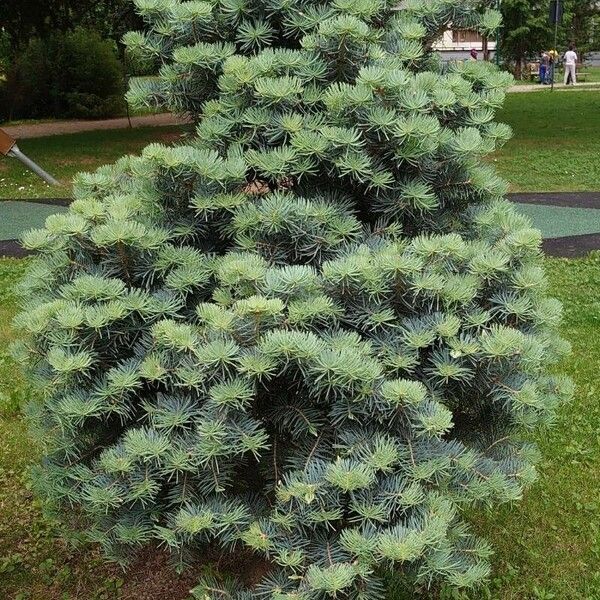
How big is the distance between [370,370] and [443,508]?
0.44 metres

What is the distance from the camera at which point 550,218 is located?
10844mm

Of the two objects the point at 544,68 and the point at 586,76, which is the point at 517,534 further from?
the point at 586,76

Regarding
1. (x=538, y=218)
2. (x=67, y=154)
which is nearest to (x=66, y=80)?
(x=67, y=154)

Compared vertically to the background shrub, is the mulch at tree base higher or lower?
higher

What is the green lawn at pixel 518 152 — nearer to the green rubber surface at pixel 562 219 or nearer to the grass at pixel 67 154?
the grass at pixel 67 154

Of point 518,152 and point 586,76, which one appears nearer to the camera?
point 518,152

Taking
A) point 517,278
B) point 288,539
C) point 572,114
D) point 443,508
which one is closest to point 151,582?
point 288,539

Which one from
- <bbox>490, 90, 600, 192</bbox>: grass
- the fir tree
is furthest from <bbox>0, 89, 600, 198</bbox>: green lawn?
the fir tree

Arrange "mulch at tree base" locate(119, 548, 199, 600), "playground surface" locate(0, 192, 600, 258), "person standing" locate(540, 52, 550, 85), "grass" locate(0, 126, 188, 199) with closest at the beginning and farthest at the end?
"mulch at tree base" locate(119, 548, 199, 600), "playground surface" locate(0, 192, 600, 258), "grass" locate(0, 126, 188, 199), "person standing" locate(540, 52, 550, 85)

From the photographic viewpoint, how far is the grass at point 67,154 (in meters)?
13.6

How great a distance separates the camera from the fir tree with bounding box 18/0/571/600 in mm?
2250

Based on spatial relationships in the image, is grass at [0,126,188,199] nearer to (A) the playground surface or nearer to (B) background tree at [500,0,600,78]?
(A) the playground surface

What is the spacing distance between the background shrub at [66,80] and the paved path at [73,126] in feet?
3.26

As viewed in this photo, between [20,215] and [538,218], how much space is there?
683cm
